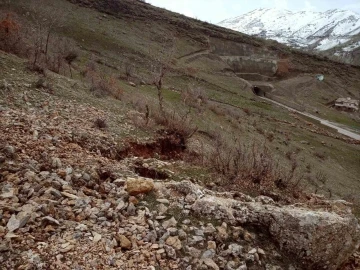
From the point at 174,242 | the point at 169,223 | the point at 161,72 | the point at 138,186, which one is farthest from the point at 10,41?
the point at 174,242

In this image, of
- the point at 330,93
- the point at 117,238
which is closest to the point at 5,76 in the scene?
the point at 117,238

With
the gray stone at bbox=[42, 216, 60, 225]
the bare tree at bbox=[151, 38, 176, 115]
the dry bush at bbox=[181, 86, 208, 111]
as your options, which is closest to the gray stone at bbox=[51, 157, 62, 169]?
the gray stone at bbox=[42, 216, 60, 225]

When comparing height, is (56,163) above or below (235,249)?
above

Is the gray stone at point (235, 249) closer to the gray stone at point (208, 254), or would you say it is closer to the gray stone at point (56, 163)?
the gray stone at point (208, 254)

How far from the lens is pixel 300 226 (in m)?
3.95

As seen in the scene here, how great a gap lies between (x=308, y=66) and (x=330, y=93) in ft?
28.9

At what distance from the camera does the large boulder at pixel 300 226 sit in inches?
153

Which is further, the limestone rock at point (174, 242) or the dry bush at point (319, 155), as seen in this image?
the dry bush at point (319, 155)

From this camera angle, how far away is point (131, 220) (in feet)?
11.8

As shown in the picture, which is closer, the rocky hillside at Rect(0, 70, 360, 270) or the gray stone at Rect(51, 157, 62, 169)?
the rocky hillside at Rect(0, 70, 360, 270)

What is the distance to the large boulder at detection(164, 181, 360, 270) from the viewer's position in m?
3.89

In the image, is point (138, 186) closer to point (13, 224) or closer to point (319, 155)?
point (13, 224)

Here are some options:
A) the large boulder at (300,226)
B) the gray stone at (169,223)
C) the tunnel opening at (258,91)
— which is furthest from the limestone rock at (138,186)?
the tunnel opening at (258,91)

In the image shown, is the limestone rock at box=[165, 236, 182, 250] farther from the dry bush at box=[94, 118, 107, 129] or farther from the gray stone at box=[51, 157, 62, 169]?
the dry bush at box=[94, 118, 107, 129]
